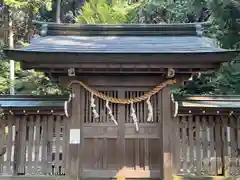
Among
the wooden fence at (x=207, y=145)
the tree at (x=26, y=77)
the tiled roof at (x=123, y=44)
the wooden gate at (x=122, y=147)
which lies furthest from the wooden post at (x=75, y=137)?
the tree at (x=26, y=77)

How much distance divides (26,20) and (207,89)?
11344 mm

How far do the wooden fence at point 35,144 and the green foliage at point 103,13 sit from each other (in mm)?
9456

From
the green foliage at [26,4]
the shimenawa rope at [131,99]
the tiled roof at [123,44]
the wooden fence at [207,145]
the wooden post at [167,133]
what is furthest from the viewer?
the green foliage at [26,4]

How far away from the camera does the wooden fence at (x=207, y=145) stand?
6.21 meters

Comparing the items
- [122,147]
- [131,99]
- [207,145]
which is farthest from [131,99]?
[207,145]

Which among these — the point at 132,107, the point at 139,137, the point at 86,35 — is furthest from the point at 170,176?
the point at 86,35

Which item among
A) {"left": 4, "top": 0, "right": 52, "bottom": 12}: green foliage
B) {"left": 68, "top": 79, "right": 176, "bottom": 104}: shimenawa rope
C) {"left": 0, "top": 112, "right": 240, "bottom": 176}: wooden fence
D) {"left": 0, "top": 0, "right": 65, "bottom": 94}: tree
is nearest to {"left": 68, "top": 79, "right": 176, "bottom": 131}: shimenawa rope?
{"left": 68, "top": 79, "right": 176, "bottom": 104}: shimenawa rope

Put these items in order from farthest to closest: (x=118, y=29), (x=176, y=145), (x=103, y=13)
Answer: (x=103, y=13)
(x=118, y=29)
(x=176, y=145)

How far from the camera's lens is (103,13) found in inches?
595

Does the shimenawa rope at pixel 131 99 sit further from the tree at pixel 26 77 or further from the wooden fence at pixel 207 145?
the tree at pixel 26 77

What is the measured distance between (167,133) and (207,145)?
903 mm

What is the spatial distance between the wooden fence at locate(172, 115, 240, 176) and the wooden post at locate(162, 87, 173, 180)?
19cm

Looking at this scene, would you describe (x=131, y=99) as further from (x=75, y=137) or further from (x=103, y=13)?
(x=103, y=13)

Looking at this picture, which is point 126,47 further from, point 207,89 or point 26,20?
point 26,20
